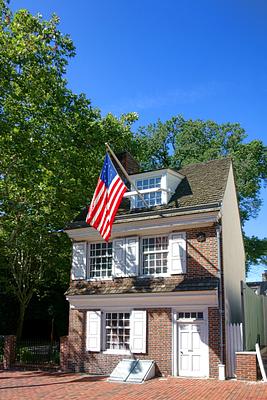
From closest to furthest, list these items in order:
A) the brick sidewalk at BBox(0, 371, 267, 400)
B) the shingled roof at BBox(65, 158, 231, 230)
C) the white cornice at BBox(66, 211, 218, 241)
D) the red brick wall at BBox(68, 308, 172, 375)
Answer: the brick sidewalk at BBox(0, 371, 267, 400), the red brick wall at BBox(68, 308, 172, 375), the white cornice at BBox(66, 211, 218, 241), the shingled roof at BBox(65, 158, 231, 230)

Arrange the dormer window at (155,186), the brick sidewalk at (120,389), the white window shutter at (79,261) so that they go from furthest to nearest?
the white window shutter at (79,261)
the dormer window at (155,186)
the brick sidewalk at (120,389)

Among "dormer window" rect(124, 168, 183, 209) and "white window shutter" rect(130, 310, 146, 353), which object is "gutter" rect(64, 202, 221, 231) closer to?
"dormer window" rect(124, 168, 183, 209)

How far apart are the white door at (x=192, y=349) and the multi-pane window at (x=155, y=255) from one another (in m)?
2.35

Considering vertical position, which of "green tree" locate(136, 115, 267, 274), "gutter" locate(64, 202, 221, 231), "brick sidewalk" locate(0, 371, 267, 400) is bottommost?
"brick sidewalk" locate(0, 371, 267, 400)

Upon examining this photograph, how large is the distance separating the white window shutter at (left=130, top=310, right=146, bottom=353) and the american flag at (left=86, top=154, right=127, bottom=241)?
3777 millimetres

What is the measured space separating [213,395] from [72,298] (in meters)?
8.47

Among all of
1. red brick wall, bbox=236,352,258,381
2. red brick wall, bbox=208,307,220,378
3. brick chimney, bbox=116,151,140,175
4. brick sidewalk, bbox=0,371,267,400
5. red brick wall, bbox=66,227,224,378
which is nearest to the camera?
brick sidewalk, bbox=0,371,267,400

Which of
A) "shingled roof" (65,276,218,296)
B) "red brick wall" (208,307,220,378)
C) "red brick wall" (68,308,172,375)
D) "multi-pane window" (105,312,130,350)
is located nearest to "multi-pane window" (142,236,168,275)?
"shingled roof" (65,276,218,296)

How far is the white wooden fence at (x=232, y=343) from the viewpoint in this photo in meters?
15.8

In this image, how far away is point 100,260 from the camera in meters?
19.8

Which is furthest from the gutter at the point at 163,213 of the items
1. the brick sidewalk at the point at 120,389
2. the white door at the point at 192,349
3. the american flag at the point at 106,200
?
the brick sidewalk at the point at 120,389

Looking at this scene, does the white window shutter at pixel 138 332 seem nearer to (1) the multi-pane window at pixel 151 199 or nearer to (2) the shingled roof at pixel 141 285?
(2) the shingled roof at pixel 141 285

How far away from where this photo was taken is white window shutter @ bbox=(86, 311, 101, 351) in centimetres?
1841

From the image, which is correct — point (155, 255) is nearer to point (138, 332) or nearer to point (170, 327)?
point (170, 327)
